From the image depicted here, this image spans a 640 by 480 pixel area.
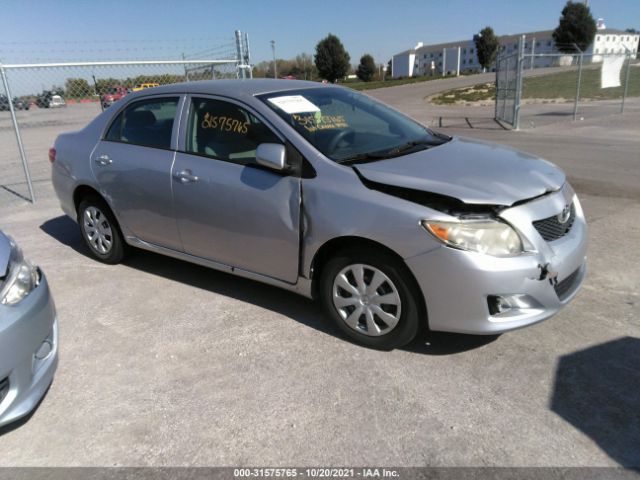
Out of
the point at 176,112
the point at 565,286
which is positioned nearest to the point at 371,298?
the point at 565,286

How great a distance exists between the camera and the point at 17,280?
274cm

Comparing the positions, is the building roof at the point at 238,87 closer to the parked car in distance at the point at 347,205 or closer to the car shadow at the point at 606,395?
A: the parked car in distance at the point at 347,205

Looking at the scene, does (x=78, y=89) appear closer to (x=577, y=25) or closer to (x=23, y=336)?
(x=23, y=336)

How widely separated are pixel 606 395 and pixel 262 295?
254cm

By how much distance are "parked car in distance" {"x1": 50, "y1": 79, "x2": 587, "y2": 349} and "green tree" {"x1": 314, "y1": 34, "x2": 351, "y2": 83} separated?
6416 centimetres

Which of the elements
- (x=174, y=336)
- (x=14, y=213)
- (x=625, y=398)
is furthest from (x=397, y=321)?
(x=14, y=213)

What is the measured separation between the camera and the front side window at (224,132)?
370 centimetres

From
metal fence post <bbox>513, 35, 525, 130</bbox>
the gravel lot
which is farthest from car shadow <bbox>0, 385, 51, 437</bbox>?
metal fence post <bbox>513, 35, 525, 130</bbox>

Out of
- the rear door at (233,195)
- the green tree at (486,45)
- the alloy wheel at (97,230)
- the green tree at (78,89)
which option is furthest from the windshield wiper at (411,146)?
the green tree at (486,45)

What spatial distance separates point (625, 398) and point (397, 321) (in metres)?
1.28

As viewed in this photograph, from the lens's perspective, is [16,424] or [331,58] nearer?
[16,424]

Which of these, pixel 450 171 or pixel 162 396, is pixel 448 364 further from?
pixel 162 396

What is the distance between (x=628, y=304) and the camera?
3811 mm

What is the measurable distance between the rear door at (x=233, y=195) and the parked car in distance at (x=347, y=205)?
0.04 ft
